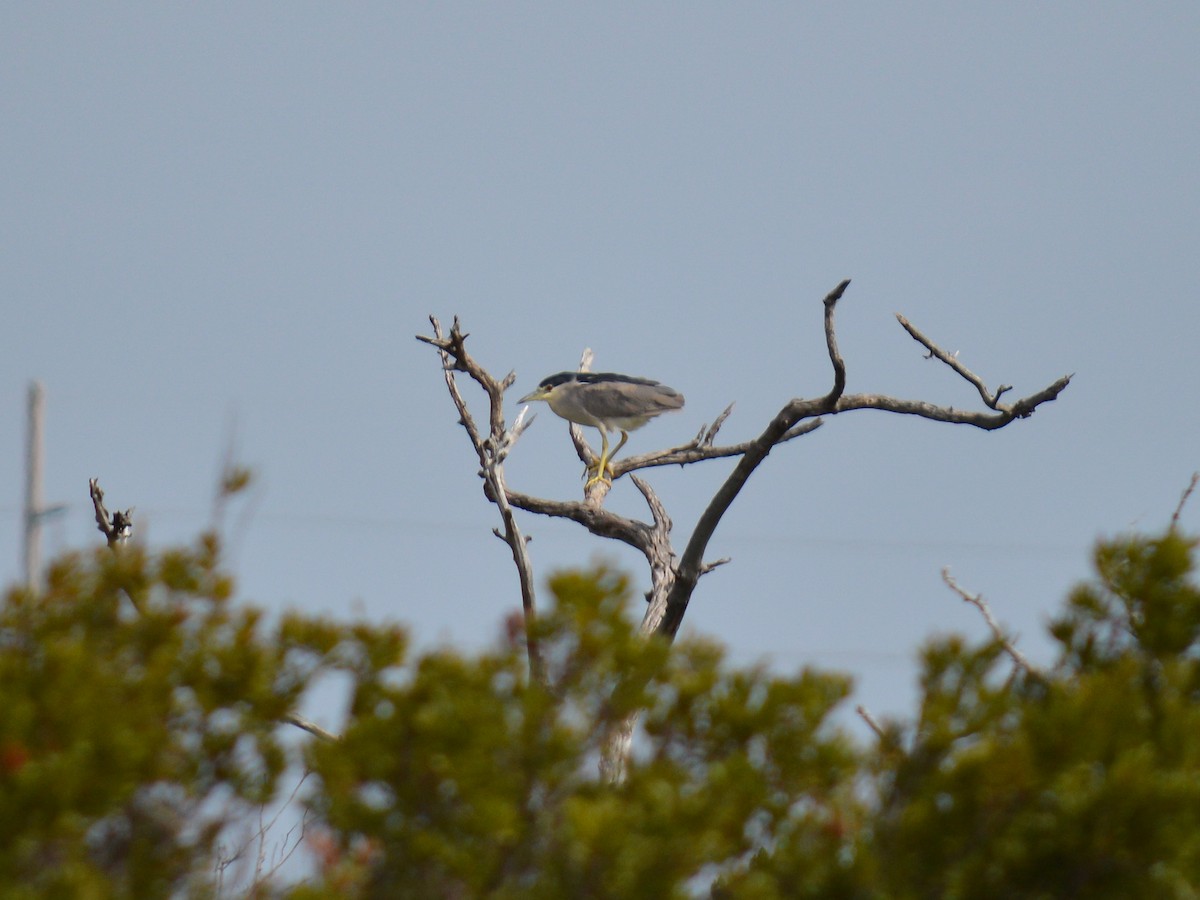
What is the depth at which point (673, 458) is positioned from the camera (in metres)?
8.84

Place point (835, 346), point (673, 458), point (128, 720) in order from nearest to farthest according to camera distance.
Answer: point (128, 720) < point (835, 346) < point (673, 458)

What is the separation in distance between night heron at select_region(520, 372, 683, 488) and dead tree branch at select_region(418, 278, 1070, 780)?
0.86 metres

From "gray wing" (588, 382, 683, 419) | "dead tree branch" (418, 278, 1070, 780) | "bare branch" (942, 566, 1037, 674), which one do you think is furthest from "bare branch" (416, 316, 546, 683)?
"bare branch" (942, 566, 1037, 674)

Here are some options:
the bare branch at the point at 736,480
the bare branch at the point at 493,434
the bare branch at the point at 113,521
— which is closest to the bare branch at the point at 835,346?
the bare branch at the point at 736,480

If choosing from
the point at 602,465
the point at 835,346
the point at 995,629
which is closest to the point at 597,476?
the point at 602,465

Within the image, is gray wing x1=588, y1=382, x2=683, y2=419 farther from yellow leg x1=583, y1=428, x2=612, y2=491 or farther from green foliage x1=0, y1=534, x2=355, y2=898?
green foliage x1=0, y1=534, x2=355, y2=898

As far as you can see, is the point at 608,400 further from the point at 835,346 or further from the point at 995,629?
the point at 995,629

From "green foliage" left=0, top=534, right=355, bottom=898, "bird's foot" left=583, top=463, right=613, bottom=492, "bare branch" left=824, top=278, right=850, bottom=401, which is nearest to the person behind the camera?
"green foliage" left=0, top=534, right=355, bottom=898

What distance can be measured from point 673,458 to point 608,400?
116 cm

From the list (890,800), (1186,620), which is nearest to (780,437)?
(1186,620)

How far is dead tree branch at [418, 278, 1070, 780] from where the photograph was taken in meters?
7.17

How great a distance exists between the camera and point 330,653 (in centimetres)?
301

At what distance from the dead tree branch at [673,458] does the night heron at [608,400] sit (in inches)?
34.0

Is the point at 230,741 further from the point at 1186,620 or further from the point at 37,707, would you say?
the point at 1186,620
